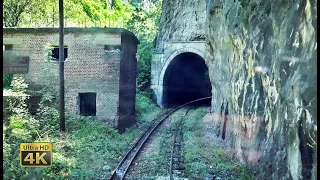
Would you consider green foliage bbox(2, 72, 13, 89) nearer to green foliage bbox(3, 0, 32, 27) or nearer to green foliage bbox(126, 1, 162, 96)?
green foliage bbox(3, 0, 32, 27)

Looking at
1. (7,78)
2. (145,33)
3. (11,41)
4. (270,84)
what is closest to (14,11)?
(11,41)

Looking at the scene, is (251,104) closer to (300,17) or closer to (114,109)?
(300,17)

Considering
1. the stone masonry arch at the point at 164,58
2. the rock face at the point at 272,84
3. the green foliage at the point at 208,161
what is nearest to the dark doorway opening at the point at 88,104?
the green foliage at the point at 208,161

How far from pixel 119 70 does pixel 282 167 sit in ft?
29.2

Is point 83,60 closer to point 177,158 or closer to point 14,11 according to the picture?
point 14,11

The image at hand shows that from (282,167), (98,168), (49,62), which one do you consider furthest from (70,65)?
(282,167)

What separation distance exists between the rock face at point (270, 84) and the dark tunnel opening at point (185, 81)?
41.8 feet

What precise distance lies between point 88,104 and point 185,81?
1610cm

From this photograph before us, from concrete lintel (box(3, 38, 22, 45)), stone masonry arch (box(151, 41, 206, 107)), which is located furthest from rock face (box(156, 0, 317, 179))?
stone masonry arch (box(151, 41, 206, 107))

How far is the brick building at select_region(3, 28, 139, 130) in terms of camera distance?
13.8 m

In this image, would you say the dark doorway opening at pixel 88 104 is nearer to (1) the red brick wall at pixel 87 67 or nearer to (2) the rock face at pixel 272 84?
(1) the red brick wall at pixel 87 67

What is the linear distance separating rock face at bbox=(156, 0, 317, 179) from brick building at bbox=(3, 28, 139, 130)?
436 centimetres

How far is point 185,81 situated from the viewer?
2952cm

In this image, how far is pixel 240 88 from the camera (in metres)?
10.2
